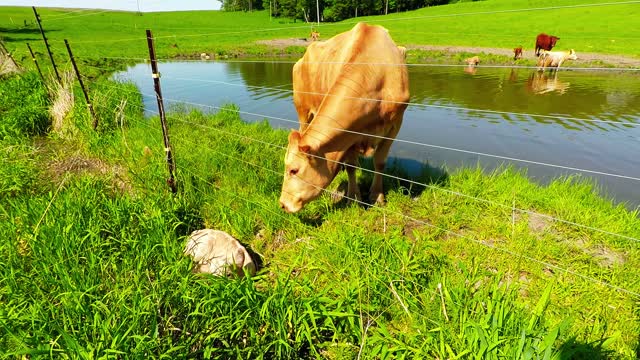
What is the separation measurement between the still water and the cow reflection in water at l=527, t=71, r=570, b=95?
0.04 meters

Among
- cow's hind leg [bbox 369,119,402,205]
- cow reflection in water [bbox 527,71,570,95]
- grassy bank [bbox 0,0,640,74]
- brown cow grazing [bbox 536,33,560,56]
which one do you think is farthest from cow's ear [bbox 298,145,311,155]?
brown cow grazing [bbox 536,33,560,56]

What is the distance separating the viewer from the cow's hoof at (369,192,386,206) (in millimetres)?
4846

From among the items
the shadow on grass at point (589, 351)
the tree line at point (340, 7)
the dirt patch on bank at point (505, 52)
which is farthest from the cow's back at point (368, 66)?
the tree line at point (340, 7)

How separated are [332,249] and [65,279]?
2.27m

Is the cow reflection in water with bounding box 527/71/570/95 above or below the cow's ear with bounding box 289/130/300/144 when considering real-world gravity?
below

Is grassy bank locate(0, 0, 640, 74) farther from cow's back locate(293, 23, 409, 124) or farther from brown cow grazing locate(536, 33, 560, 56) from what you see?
cow's back locate(293, 23, 409, 124)

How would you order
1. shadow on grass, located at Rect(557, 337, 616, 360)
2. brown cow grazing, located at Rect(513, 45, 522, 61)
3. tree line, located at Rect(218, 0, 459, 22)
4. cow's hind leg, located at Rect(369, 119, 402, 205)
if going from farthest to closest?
tree line, located at Rect(218, 0, 459, 22) → brown cow grazing, located at Rect(513, 45, 522, 61) → cow's hind leg, located at Rect(369, 119, 402, 205) → shadow on grass, located at Rect(557, 337, 616, 360)

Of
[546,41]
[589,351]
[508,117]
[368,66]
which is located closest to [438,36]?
[546,41]

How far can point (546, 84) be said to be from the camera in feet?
52.4

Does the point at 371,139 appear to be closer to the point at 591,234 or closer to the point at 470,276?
the point at 470,276

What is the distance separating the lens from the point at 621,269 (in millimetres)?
3377

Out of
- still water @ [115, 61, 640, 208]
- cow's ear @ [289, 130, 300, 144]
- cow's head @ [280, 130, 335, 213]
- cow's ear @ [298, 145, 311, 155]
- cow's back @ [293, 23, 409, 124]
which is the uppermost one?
cow's back @ [293, 23, 409, 124]

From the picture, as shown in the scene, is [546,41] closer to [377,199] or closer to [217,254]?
[377,199]

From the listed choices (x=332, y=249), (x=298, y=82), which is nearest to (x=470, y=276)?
(x=332, y=249)
